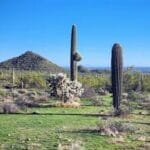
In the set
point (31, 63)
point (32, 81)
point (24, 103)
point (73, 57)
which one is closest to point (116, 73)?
point (24, 103)

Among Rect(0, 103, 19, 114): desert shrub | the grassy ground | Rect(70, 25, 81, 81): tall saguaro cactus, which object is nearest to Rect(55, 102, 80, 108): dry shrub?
the grassy ground

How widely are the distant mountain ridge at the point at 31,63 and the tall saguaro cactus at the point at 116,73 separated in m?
79.1

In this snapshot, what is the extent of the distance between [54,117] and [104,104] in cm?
960

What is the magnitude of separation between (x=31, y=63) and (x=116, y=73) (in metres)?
83.5

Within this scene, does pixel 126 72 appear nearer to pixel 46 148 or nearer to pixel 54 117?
pixel 54 117

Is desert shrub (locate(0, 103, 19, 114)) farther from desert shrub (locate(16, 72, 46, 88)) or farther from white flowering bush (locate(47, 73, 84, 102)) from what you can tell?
desert shrub (locate(16, 72, 46, 88))

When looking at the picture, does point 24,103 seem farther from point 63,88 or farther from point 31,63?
point 31,63

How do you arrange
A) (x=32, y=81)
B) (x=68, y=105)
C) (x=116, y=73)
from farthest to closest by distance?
1. (x=32, y=81)
2. (x=68, y=105)
3. (x=116, y=73)

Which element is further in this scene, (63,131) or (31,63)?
(31,63)

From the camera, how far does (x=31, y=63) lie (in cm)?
11294

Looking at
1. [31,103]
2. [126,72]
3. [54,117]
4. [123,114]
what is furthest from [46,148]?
[126,72]

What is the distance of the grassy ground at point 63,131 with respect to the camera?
1769 cm

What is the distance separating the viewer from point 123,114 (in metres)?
27.4

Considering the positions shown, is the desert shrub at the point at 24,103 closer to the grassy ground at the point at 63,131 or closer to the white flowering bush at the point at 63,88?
the grassy ground at the point at 63,131
